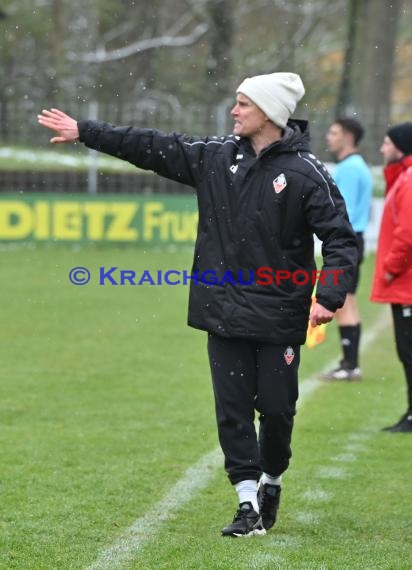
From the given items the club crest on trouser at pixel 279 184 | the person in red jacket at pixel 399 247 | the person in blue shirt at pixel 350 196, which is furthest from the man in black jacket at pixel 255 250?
the person in blue shirt at pixel 350 196

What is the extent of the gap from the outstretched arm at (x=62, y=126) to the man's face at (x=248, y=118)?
739mm

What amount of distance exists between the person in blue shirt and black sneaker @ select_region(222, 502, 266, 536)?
4.54 meters

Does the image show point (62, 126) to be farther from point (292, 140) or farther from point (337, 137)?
point (337, 137)

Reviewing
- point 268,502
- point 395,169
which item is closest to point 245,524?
point 268,502

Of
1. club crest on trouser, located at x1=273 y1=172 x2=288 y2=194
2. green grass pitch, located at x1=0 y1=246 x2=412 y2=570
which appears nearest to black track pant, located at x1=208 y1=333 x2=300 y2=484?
green grass pitch, located at x1=0 y1=246 x2=412 y2=570

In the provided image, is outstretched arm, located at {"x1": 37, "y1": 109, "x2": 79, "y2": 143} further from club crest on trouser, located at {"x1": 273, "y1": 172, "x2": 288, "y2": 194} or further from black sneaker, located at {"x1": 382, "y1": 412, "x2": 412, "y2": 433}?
black sneaker, located at {"x1": 382, "y1": 412, "x2": 412, "y2": 433}

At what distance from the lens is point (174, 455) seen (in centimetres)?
719

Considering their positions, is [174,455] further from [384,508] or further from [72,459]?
[384,508]

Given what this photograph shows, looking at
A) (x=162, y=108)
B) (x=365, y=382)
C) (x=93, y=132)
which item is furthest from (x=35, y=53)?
(x=93, y=132)

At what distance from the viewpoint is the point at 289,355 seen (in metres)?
5.53

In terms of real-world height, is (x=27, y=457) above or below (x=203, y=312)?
below

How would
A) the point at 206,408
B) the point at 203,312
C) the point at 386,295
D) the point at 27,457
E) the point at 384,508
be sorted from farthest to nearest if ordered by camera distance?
the point at 206,408 → the point at 386,295 → the point at 27,457 → the point at 384,508 → the point at 203,312

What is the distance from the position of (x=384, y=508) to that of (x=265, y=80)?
215cm

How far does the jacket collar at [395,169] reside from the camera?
808 cm
